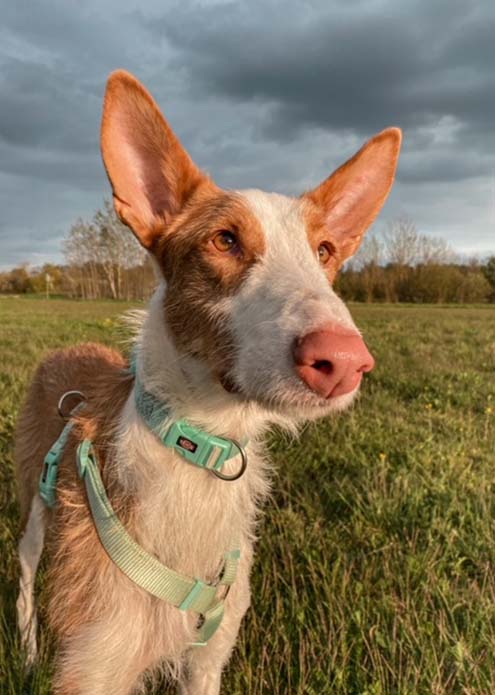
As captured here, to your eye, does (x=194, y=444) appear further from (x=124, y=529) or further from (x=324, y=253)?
(x=324, y=253)

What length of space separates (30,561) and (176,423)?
6.35 feet

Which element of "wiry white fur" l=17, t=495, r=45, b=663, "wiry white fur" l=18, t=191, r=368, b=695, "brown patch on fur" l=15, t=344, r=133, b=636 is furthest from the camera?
"wiry white fur" l=17, t=495, r=45, b=663

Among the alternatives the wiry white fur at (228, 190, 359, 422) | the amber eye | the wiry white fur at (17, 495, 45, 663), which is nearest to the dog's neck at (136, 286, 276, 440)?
the wiry white fur at (228, 190, 359, 422)

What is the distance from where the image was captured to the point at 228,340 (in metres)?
2.29

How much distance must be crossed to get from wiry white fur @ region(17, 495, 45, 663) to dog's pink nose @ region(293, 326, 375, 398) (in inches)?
88.9

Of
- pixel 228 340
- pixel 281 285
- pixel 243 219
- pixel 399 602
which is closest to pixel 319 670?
pixel 399 602

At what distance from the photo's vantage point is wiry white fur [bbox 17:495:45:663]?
334 cm

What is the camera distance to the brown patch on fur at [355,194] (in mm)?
3082

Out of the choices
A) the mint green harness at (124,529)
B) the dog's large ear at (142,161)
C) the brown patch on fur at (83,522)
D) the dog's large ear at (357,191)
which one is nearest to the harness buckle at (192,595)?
the mint green harness at (124,529)

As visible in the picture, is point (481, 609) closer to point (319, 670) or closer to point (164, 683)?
point (319, 670)

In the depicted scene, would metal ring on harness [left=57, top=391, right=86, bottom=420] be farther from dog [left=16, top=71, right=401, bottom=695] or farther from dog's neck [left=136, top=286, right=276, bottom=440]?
dog's neck [left=136, top=286, right=276, bottom=440]

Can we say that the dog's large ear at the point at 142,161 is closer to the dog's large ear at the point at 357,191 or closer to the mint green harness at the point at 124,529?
the dog's large ear at the point at 357,191

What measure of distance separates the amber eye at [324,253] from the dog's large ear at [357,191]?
0.09 meters

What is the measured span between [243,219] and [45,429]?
204cm
